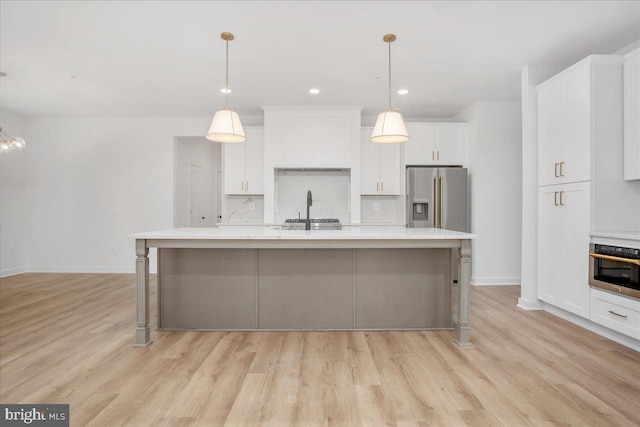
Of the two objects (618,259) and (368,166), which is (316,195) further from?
(618,259)

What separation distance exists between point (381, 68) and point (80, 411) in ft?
12.2

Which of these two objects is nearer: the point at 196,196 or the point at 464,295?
the point at 464,295

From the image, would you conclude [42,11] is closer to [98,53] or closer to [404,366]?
[98,53]

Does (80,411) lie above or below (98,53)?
below

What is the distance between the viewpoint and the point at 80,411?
1794 millimetres

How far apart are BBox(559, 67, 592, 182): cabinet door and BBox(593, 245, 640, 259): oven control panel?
587 mm

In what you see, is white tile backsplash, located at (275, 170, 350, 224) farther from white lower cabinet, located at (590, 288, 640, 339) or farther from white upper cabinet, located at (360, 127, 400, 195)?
white lower cabinet, located at (590, 288, 640, 339)

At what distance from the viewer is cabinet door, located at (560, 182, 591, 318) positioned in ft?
9.78

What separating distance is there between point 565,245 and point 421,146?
2482 mm

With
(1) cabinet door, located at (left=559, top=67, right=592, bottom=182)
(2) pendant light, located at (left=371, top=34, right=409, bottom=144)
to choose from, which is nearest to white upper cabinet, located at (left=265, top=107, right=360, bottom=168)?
(2) pendant light, located at (left=371, top=34, right=409, bottom=144)

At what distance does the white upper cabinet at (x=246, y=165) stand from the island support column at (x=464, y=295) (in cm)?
332

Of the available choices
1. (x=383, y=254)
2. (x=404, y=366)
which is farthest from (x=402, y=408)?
(x=383, y=254)

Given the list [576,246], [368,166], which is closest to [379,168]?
[368,166]

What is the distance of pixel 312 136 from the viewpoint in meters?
5.07
